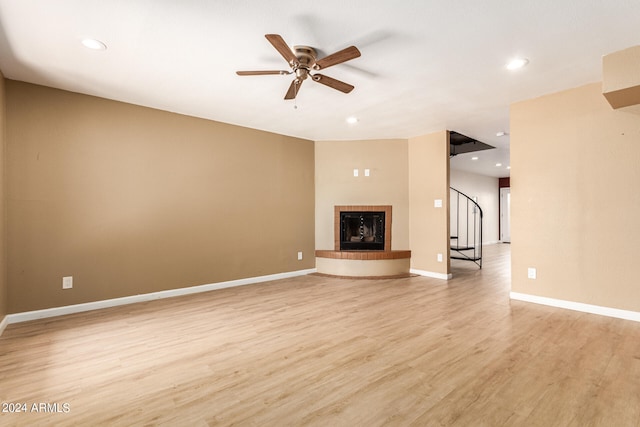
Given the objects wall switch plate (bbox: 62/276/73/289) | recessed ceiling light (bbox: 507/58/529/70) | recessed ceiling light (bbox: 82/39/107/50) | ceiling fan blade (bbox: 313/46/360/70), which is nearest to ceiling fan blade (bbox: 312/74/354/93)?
ceiling fan blade (bbox: 313/46/360/70)

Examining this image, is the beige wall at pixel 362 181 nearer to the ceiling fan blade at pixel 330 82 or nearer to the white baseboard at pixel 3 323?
the ceiling fan blade at pixel 330 82

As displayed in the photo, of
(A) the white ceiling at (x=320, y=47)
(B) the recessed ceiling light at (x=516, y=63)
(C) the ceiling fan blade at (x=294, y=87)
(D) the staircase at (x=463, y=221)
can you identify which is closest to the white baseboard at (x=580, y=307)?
(A) the white ceiling at (x=320, y=47)

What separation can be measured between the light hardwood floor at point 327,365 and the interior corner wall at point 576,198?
0.38 metres

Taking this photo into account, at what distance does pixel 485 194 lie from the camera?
34.0 feet

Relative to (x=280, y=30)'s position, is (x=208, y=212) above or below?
below

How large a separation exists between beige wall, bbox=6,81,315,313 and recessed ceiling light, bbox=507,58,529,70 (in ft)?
11.4

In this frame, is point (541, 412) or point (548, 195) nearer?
point (541, 412)

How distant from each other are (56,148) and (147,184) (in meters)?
0.95

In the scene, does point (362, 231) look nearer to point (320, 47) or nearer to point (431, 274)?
point (431, 274)

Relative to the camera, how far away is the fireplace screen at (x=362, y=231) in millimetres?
5578

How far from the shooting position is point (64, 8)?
6.60 ft

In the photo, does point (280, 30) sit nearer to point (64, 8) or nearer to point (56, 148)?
point (64, 8)

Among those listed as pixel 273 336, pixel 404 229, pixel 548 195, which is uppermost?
pixel 548 195

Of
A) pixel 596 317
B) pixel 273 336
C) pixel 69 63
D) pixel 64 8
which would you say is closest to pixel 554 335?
pixel 596 317
